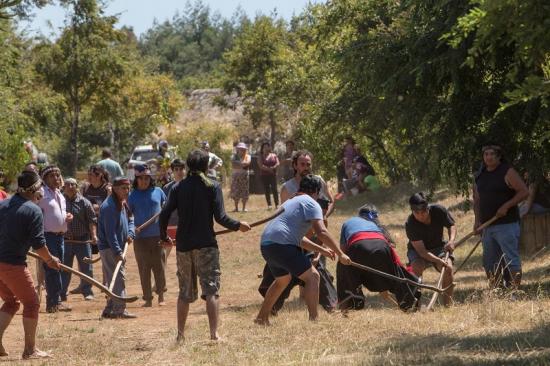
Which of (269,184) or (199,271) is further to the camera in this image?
(269,184)

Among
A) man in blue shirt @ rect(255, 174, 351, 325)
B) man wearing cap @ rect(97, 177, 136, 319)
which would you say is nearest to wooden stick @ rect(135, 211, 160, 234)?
man wearing cap @ rect(97, 177, 136, 319)

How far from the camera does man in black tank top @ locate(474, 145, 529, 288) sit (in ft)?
42.9

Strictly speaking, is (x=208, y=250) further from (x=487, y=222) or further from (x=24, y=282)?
(x=487, y=222)

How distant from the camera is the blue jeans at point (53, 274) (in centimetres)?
1511

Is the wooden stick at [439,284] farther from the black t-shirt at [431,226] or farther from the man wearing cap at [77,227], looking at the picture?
the man wearing cap at [77,227]

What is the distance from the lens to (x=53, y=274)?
15125 millimetres

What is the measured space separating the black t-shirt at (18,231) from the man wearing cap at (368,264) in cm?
361

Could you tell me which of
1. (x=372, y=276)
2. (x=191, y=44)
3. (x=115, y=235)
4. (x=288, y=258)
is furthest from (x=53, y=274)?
(x=191, y=44)

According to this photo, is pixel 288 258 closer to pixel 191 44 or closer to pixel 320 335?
pixel 320 335

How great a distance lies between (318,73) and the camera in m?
36.6

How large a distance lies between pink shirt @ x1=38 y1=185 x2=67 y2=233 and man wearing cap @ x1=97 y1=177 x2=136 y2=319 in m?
0.64

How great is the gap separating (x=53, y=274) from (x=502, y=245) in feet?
18.4

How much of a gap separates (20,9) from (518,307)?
2635 cm

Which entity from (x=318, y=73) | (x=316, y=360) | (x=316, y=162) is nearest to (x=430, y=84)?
(x=316, y=360)
